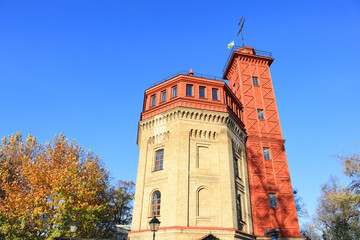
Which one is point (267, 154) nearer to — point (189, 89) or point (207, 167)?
point (207, 167)

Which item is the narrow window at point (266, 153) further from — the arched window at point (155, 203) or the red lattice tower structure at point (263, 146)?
the arched window at point (155, 203)

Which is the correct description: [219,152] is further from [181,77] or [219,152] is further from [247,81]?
[247,81]

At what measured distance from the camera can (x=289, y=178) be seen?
1006 inches

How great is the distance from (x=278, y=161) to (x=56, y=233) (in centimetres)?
2223

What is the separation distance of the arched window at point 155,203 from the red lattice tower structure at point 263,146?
940 cm

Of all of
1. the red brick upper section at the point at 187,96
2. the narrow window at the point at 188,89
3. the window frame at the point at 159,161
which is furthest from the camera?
the narrow window at the point at 188,89

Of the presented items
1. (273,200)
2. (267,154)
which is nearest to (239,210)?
(273,200)

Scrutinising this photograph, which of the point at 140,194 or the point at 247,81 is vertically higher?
the point at 247,81

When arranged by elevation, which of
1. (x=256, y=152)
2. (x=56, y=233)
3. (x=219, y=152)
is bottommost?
(x=56, y=233)

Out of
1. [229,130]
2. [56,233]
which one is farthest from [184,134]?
[56,233]

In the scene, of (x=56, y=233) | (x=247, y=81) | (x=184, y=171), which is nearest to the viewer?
(x=184, y=171)

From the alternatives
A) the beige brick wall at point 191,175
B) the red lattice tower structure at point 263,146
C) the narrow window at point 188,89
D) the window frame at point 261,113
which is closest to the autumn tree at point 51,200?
the beige brick wall at point 191,175

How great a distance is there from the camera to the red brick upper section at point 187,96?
73.1 feet

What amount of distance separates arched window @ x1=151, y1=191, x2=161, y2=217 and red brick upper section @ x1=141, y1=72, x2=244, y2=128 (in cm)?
747
